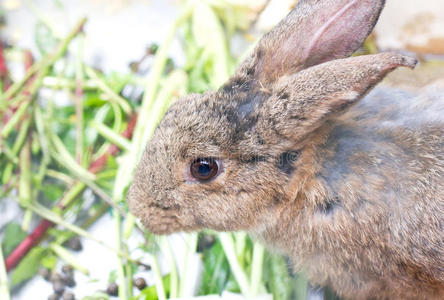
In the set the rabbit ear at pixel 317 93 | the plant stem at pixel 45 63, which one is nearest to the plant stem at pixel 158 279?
the rabbit ear at pixel 317 93

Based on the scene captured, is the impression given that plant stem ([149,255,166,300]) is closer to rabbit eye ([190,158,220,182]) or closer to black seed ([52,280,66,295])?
black seed ([52,280,66,295])

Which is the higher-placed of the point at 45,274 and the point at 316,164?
the point at 316,164

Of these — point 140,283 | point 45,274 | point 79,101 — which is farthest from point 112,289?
point 79,101

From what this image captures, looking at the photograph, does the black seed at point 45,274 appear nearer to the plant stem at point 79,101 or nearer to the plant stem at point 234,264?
the plant stem at point 79,101

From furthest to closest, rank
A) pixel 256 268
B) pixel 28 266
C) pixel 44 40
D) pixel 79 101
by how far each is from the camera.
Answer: pixel 44 40
pixel 79 101
pixel 28 266
pixel 256 268

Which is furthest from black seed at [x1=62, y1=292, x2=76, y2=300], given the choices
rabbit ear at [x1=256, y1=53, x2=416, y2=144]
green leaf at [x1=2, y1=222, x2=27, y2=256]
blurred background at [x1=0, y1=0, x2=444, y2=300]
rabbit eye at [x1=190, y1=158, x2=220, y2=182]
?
rabbit ear at [x1=256, y1=53, x2=416, y2=144]

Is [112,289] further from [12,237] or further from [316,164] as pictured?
[316,164]

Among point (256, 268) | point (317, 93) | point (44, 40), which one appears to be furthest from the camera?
point (44, 40)

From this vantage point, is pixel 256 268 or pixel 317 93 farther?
pixel 256 268
